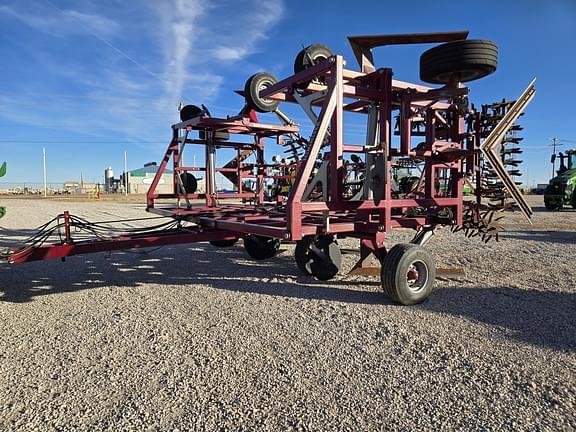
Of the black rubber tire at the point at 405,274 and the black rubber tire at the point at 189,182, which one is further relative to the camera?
the black rubber tire at the point at 189,182

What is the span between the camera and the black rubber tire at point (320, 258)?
6281 millimetres

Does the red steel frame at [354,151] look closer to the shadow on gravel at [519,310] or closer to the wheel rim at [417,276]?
the wheel rim at [417,276]

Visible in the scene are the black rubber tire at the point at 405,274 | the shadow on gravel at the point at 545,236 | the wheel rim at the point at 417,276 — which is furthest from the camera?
the shadow on gravel at the point at 545,236

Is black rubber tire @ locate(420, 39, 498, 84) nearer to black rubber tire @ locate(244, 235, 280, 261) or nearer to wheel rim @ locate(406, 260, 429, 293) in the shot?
wheel rim @ locate(406, 260, 429, 293)

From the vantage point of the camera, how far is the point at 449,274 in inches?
254

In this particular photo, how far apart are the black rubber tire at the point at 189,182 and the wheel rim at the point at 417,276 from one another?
526cm

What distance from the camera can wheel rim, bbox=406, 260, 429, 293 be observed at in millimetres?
5090

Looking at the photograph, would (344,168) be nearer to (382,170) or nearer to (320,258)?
(382,170)

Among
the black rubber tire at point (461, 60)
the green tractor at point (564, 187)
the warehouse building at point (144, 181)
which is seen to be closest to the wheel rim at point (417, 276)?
the black rubber tire at point (461, 60)

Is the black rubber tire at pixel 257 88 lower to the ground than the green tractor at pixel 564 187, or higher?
higher

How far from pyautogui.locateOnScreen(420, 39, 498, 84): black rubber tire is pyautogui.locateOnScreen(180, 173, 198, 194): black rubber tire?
5.46 m

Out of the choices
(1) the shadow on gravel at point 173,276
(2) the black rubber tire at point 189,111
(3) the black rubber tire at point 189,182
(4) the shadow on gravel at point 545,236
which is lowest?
(1) the shadow on gravel at point 173,276

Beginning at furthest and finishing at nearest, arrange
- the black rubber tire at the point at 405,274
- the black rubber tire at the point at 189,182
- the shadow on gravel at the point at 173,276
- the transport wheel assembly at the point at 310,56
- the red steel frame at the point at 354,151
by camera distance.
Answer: the black rubber tire at the point at 189,182
the transport wheel assembly at the point at 310,56
the shadow on gravel at the point at 173,276
the black rubber tire at the point at 405,274
the red steel frame at the point at 354,151

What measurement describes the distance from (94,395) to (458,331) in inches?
125
